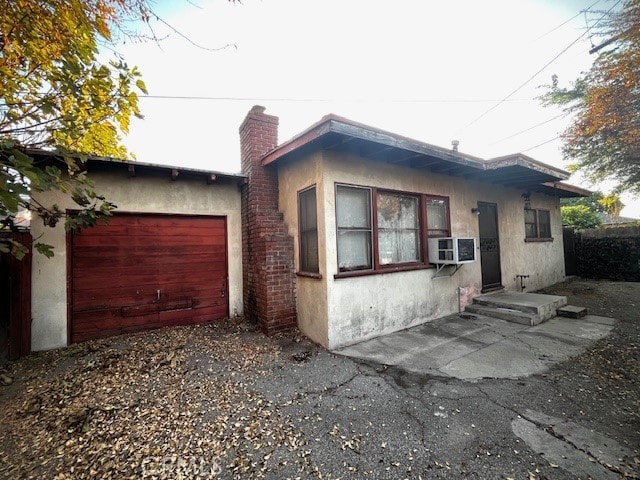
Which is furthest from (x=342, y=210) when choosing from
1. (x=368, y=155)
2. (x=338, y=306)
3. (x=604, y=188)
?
(x=604, y=188)

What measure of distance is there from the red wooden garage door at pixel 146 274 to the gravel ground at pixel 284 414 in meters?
0.66

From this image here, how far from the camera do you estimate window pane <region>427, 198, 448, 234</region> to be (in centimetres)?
534

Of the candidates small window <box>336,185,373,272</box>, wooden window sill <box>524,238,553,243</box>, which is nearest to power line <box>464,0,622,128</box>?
wooden window sill <box>524,238,553,243</box>

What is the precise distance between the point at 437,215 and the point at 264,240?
3.55 m

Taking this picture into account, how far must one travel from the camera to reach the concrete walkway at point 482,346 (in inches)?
127

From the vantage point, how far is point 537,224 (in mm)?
8031

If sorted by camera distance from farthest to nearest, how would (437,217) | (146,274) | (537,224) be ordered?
1. (537,224)
2. (437,217)
3. (146,274)

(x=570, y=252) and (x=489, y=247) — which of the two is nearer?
(x=489, y=247)

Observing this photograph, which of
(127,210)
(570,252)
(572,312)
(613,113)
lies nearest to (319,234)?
(127,210)

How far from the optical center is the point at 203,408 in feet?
8.26

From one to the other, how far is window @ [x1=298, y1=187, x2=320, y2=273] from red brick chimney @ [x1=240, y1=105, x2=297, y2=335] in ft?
0.95

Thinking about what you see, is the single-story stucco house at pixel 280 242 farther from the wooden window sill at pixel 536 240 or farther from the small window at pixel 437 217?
the wooden window sill at pixel 536 240

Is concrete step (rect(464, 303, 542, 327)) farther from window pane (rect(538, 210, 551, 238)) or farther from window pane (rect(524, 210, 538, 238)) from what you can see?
window pane (rect(538, 210, 551, 238))

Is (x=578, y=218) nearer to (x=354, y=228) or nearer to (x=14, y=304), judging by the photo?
(x=354, y=228)
